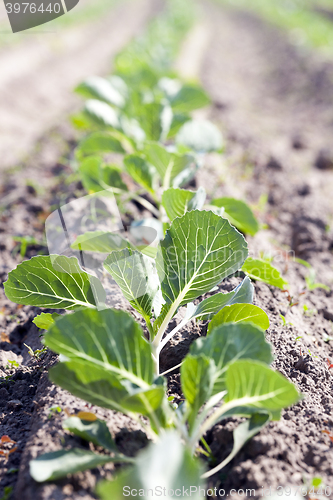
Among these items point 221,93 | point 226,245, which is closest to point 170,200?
point 226,245

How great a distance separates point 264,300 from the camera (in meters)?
1.87

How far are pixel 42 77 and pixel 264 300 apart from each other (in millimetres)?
7264

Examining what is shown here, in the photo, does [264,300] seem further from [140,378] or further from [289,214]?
[289,214]

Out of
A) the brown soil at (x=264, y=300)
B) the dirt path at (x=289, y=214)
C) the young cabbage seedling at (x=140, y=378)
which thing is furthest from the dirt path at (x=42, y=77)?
the young cabbage seedling at (x=140, y=378)

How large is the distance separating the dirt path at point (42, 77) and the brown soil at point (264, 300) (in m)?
0.63

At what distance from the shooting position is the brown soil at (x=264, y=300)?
3.94ft

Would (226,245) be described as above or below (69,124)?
above

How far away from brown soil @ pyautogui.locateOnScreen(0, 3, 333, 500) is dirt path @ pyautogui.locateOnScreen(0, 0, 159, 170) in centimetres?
63

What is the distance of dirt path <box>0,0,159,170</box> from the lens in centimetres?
522

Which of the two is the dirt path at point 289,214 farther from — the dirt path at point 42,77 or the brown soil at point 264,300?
the dirt path at point 42,77

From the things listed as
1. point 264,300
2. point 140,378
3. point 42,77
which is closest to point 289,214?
point 264,300

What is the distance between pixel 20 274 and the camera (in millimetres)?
1414

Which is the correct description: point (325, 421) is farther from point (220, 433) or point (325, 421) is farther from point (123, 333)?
point (123, 333)

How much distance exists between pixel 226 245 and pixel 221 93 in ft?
19.7
